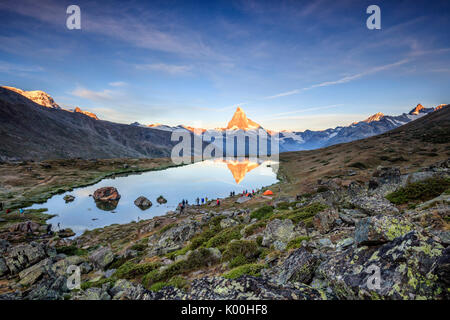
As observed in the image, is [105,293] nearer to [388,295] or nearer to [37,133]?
[388,295]

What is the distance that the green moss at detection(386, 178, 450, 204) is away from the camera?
13920 mm

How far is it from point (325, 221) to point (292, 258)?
6.19m

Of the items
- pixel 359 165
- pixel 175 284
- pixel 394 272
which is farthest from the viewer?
pixel 359 165

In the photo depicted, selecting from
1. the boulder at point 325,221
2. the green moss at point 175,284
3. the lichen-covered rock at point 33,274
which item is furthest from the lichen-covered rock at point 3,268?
the boulder at point 325,221

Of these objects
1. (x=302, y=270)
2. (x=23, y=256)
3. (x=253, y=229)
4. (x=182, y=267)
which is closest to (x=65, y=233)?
(x=23, y=256)

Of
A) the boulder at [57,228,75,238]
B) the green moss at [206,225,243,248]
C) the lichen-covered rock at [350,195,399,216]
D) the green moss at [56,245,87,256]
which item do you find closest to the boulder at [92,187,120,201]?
the boulder at [57,228,75,238]

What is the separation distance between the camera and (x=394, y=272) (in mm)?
4145

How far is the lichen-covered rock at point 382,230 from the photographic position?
518 centimetres

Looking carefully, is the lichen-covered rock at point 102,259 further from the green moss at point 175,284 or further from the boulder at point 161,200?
the boulder at point 161,200

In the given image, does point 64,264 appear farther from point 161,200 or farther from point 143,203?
point 161,200

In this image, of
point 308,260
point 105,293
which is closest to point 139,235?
point 105,293

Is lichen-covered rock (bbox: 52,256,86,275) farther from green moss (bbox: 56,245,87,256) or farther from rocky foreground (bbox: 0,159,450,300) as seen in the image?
green moss (bbox: 56,245,87,256)

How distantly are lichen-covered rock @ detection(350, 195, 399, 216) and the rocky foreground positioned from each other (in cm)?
6

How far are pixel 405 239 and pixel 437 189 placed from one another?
14482mm
